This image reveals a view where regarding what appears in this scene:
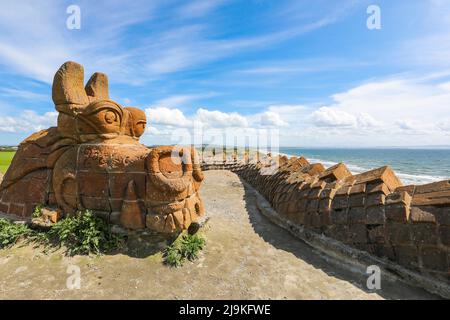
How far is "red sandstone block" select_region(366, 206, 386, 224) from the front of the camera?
4.28 metres

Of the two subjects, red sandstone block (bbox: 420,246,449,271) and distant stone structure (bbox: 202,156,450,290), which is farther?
distant stone structure (bbox: 202,156,450,290)

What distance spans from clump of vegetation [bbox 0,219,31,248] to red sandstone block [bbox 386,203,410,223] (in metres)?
6.79

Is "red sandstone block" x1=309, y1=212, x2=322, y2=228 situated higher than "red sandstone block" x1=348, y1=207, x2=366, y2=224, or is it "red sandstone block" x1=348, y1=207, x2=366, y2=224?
"red sandstone block" x1=348, y1=207, x2=366, y2=224

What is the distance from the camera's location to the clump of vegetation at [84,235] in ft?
15.1

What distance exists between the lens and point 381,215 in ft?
14.1

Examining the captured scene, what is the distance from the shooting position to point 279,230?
20.8 feet

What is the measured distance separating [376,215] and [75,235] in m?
5.62

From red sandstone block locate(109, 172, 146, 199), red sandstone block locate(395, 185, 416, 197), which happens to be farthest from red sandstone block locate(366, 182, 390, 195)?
red sandstone block locate(109, 172, 146, 199)

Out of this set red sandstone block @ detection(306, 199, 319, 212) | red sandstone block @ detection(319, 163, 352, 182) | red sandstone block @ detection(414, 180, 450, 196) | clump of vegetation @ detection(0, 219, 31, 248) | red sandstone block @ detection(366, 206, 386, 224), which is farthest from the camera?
red sandstone block @ detection(319, 163, 352, 182)

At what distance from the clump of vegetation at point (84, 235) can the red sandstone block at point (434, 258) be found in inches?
205

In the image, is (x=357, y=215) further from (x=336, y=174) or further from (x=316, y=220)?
(x=336, y=174)

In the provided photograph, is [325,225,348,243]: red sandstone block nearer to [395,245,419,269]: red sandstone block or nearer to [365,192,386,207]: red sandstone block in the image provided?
[365,192,386,207]: red sandstone block
